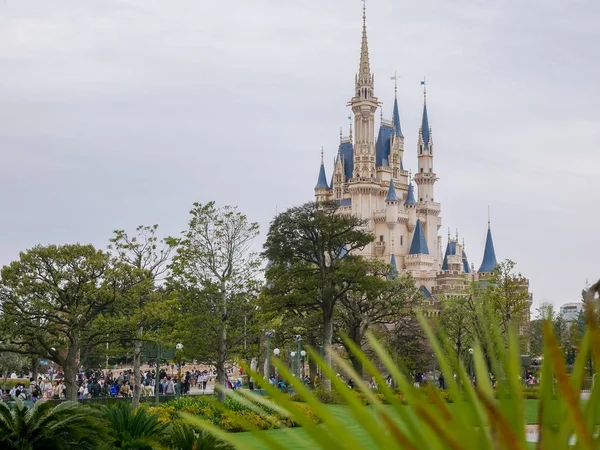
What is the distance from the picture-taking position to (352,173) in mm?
111500

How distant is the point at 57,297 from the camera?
93.1 feet

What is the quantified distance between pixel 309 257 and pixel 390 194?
221 feet

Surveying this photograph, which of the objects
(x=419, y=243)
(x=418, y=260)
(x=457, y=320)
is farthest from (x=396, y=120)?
(x=457, y=320)

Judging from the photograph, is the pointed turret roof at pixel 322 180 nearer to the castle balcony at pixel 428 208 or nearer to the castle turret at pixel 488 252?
the castle balcony at pixel 428 208

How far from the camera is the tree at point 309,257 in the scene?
39375mm

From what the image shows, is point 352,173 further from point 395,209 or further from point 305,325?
point 305,325

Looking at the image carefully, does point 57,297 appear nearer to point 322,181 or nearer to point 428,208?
point 428,208

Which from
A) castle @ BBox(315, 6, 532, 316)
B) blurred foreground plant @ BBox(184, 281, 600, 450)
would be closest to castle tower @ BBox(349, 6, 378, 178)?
castle @ BBox(315, 6, 532, 316)

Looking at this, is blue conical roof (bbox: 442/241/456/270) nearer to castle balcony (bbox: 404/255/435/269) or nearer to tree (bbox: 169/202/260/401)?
castle balcony (bbox: 404/255/435/269)

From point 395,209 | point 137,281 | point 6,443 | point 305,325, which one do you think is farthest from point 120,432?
point 395,209

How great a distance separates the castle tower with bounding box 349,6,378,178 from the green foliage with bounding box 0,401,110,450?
316 feet

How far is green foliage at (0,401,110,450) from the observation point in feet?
35.9

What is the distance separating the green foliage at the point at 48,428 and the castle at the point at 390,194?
292 feet

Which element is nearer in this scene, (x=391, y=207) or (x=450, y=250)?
(x=391, y=207)
